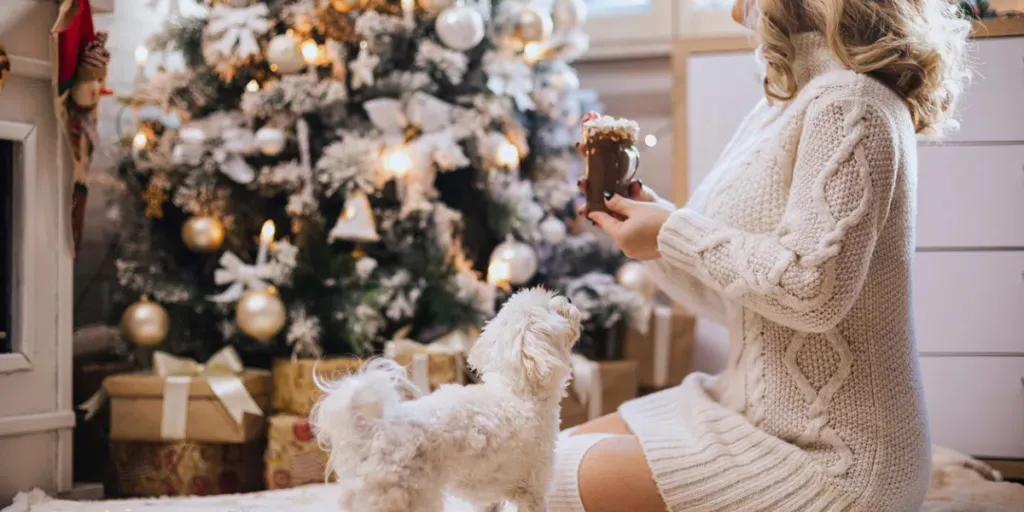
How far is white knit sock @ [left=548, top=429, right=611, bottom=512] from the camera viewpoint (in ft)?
4.06

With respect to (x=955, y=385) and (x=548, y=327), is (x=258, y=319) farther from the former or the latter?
(x=955, y=385)

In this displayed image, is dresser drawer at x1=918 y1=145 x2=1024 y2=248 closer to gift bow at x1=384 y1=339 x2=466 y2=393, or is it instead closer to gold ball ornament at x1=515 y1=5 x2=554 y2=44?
gold ball ornament at x1=515 y1=5 x2=554 y2=44

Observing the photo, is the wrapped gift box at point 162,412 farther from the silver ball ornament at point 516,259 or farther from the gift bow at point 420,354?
the silver ball ornament at point 516,259

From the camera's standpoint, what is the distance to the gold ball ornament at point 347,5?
7.97 ft

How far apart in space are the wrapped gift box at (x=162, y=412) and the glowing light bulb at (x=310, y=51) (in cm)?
81

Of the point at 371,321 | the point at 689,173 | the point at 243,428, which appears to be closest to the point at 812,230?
the point at 371,321

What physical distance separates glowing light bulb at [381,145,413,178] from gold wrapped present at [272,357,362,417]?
472mm

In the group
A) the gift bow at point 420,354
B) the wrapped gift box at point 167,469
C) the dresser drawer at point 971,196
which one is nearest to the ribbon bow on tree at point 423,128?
the gift bow at point 420,354

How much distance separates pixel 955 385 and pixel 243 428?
1.67 metres

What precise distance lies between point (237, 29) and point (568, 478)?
1.57 metres

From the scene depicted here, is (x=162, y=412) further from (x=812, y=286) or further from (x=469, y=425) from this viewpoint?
(x=812, y=286)

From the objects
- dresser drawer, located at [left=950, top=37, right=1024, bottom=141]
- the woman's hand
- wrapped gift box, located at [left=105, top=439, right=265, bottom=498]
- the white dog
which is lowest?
wrapped gift box, located at [left=105, top=439, right=265, bottom=498]

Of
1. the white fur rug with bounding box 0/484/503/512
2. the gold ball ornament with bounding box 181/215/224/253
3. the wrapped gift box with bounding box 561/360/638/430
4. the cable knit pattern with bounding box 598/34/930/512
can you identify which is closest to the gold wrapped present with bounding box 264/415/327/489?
the white fur rug with bounding box 0/484/503/512

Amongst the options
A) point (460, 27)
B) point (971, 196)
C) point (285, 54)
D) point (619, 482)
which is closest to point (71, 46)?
point (285, 54)
